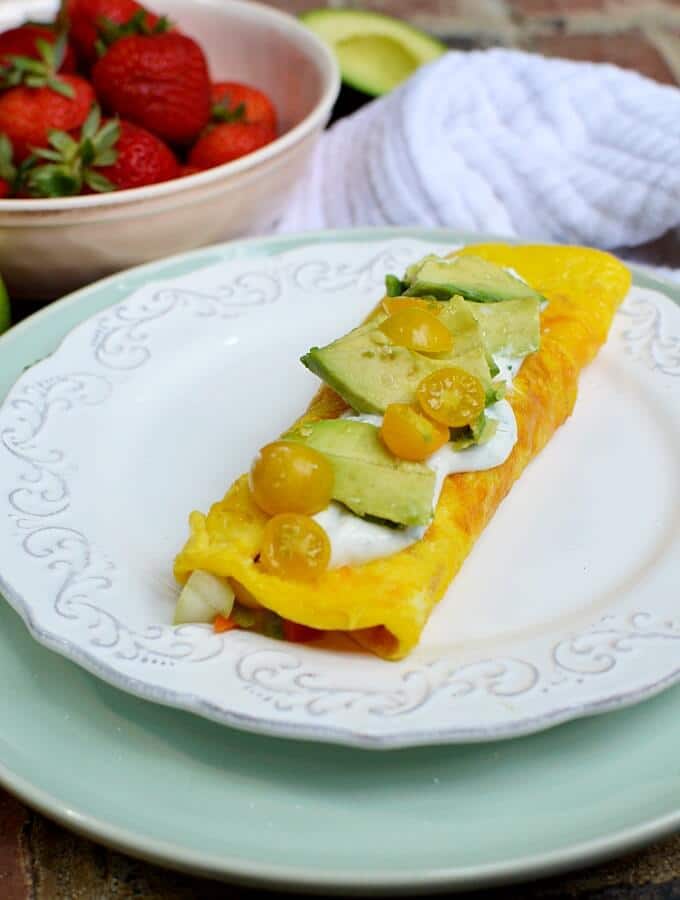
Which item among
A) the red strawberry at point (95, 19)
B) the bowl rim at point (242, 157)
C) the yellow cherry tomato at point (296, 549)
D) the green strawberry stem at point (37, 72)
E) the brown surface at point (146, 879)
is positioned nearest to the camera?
the brown surface at point (146, 879)

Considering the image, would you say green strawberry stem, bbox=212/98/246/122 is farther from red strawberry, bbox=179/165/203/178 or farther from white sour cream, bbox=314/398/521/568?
white sour cream, bbox=314/398/521/568

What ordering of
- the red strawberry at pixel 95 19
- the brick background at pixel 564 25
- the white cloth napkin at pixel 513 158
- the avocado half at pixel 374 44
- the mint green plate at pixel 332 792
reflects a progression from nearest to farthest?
the mint green plate at pixel 332 792
the white cloth napkin at pixel 513 158
the red strawberry at pixel 95 19
the avocado half at pixel 374 44
the brick background at pixel 564 25

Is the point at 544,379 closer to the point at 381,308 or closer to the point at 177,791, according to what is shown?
the point at 381,308

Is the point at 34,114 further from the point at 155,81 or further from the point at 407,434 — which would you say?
the point at 407,434

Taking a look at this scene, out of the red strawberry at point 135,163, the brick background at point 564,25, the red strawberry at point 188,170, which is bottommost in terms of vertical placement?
the brick background at point 564,25

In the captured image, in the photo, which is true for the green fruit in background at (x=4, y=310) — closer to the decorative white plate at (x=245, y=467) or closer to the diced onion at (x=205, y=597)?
the decorative white plate at (x=245, y=467)

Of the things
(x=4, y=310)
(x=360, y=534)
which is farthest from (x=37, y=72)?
(x=360, y=534)

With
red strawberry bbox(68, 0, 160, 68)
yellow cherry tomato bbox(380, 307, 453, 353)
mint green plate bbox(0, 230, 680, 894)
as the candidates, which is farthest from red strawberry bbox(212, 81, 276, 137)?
mint green plate bbox(0, 230, 680, 894)

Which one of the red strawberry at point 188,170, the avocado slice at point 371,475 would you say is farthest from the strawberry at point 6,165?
the avocado slice at point 371,475

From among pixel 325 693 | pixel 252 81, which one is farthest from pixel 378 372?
pixel 252 81
